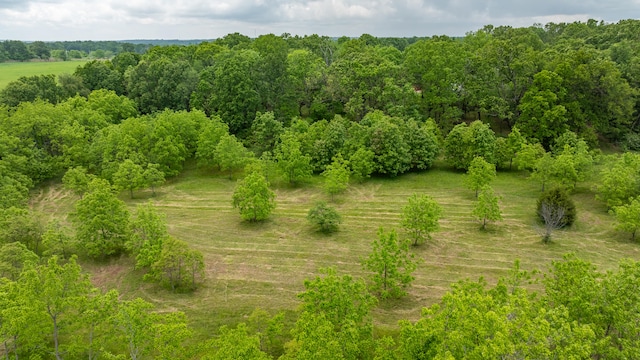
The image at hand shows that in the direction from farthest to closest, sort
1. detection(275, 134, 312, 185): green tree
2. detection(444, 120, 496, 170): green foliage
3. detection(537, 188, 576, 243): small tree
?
1. detection(444, 120, 496, 170): green foliage
2. detection(275, 134, 312, 185): green tree
3. detection(537, 188, 576, 243): small tree

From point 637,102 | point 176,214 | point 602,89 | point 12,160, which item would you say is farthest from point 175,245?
point 637,102

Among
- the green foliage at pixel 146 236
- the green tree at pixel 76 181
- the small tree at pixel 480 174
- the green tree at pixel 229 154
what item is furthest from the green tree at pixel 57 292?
the small tree at pixel 480 174

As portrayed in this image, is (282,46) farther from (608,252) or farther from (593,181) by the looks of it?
(608,252)

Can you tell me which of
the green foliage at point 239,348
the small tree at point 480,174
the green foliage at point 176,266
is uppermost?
the small tree at point 480,174

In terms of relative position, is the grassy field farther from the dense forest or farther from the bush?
the dense forest

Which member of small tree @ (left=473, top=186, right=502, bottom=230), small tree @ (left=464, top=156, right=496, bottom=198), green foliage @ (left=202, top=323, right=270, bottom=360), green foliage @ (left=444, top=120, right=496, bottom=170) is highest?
green foliage @ (left=444, top=120, right=496, bottom=170)

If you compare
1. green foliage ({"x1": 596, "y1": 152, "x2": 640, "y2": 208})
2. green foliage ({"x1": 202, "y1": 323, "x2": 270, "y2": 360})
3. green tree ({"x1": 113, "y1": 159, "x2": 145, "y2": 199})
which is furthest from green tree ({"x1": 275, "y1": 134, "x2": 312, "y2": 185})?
green foliage ({"x1": 202, "y1": 323, "x2": 270, "y2": 360})

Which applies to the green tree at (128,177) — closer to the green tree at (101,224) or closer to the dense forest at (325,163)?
the dense forest at (325,163)
